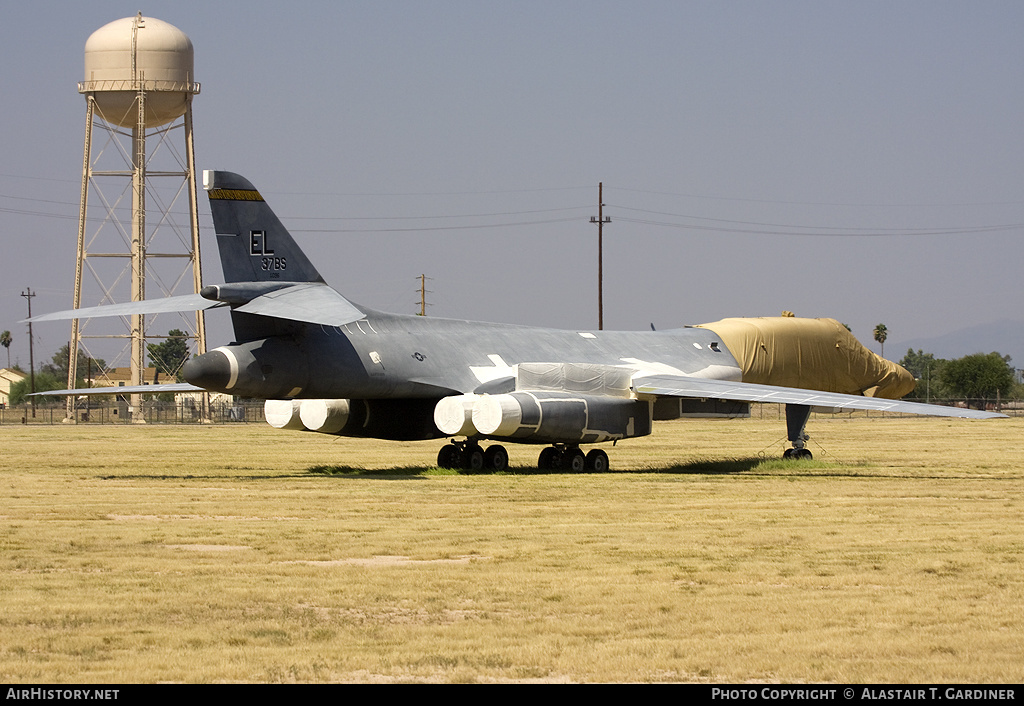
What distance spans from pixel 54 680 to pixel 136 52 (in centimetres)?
5465

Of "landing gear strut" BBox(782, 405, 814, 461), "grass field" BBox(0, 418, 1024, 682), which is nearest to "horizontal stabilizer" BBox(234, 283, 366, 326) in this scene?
"grass field" BBox(0, 418, 1024, 682)

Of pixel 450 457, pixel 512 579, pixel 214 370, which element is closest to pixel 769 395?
pixel 450 457

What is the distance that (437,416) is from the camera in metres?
21.5

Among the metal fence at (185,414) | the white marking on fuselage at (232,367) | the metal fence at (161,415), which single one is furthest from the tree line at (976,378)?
the white marking on fuselage at (232,367)

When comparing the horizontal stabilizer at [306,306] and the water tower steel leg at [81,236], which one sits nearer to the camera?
the horizontal stabilizer at [306,306]

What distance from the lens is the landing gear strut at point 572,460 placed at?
2328 centimetres

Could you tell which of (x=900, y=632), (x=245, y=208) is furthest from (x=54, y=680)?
(x=245, y=208)

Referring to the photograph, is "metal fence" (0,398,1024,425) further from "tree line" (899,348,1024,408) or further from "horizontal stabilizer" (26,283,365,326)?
"horizontal stabilizer" (26,283,365,326)

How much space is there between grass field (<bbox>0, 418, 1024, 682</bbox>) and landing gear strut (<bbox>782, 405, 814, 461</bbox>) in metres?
4.75

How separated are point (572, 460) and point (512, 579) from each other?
13.3 metres

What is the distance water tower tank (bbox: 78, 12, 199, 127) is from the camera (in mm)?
56969

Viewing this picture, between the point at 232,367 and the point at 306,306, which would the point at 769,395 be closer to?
the point at 306,306

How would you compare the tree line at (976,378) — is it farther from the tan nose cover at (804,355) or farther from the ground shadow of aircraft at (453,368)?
the ground shadow of aircraft at (453,368)

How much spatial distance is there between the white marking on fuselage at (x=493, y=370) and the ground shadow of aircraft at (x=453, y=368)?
24 millimetres
